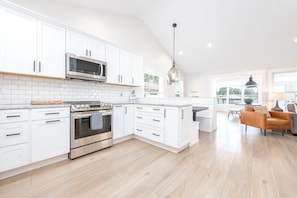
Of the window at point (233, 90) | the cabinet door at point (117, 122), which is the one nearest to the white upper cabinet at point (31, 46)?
the cabinet door at point (117, 122)

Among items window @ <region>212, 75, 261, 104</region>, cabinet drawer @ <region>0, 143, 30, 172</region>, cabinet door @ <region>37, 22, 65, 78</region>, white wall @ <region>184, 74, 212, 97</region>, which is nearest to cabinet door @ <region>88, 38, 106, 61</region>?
cabinet door @ <region>37, 22, 65, 78</region>

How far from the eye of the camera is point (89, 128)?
252cm

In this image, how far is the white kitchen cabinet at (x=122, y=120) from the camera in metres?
3.08

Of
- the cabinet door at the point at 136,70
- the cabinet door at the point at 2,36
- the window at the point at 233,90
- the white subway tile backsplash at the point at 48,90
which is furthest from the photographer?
the window at the point at 233,90

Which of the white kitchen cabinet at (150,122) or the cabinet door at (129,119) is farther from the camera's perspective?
the cabinet door at (129,119)

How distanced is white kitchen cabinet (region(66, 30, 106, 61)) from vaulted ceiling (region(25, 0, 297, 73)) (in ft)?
2.91

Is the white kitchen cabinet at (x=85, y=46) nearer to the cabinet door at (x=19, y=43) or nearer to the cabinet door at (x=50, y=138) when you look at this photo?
the cabinet door at (x=19, y=43)

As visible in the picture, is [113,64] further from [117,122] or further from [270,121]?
[270,121]

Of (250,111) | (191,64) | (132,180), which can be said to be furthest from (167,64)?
(132,180)

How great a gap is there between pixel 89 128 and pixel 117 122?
2.35 feet

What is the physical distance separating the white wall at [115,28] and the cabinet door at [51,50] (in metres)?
0.57

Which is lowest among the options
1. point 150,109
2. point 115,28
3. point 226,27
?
point 150,109

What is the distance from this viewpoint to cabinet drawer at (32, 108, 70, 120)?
6.44 feet

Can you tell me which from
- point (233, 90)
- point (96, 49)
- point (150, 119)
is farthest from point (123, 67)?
point (233, 90)
